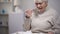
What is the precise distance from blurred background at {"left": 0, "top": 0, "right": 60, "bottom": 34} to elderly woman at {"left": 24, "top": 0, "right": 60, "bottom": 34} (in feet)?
0.17

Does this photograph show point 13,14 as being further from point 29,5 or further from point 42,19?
point 42,19

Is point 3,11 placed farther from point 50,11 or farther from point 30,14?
point 50,11

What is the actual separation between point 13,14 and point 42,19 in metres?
0.35

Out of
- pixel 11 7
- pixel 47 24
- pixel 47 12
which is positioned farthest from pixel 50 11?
pixel 11 7

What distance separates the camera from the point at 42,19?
51.0 inches

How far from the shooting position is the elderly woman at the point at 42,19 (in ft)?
4.18

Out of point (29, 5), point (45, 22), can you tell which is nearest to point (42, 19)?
point (45, 22)

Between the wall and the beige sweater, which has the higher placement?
the wall

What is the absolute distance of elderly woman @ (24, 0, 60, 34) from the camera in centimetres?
127

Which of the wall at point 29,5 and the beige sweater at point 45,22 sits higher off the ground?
the wall at point 29,5

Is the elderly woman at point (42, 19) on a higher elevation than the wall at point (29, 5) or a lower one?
lower

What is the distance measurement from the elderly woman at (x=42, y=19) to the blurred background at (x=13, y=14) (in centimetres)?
5

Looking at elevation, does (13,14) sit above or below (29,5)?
below

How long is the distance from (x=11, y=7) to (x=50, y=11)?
18.3 inches
